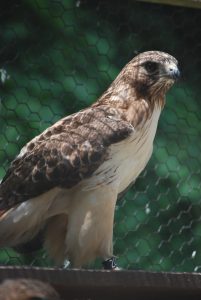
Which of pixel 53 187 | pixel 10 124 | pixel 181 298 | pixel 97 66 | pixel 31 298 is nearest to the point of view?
pixel 31 298

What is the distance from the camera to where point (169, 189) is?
4945 mm

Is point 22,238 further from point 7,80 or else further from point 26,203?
point 7,80

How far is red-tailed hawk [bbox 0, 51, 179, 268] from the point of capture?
347 cm

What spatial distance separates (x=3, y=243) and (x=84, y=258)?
0.91 ft

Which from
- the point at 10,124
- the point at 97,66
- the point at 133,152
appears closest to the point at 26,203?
the point at 133,152

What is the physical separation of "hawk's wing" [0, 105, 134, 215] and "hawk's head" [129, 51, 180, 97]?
0.25 metres

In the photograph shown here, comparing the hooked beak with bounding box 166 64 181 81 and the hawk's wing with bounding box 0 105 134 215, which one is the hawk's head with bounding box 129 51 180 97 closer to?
the hooked beak with bounding box 166 64 181 81

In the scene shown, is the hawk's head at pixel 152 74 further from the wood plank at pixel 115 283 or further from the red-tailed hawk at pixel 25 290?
the red-tailed hawk at pixel 25 290

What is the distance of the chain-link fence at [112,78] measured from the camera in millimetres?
4648

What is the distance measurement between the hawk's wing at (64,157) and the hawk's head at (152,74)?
0.83 feet

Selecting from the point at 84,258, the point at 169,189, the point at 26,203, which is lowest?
the point at 169,189

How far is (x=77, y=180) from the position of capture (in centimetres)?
346

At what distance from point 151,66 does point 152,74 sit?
29 millimetres

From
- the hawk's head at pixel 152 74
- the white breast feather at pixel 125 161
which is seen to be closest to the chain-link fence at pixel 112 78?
the hawk's head at pixel 152 74
